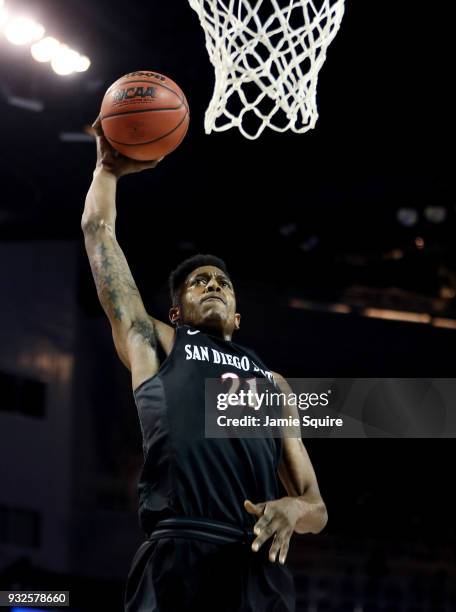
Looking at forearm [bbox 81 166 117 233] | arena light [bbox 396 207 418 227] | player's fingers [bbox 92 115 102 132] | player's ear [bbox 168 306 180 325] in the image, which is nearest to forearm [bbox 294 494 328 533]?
player's ear [bbox 168 306 180 325]

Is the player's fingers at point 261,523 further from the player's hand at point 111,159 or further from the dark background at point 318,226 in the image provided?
the dark background at point 318,226

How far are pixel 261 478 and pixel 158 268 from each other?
519cm

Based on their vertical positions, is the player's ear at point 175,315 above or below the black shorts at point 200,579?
above

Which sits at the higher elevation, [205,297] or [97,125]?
[97,125]

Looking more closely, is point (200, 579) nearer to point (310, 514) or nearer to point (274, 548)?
point (274, 548)

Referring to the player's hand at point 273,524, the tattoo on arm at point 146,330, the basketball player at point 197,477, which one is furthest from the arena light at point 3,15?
the player's hand at point 273,524

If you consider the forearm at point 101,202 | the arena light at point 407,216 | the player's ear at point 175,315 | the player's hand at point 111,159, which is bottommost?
the player's ear at point 175,315

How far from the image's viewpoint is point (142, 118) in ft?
9.61

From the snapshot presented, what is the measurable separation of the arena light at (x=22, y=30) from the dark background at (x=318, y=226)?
7 cm

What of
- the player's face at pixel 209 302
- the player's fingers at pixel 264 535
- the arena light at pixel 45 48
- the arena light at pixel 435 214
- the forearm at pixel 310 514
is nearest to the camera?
the player's fingers at pixel 264 535

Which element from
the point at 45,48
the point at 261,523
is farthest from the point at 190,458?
the point at 45,48

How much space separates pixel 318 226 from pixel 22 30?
280 cm

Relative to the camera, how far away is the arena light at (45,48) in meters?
5.20

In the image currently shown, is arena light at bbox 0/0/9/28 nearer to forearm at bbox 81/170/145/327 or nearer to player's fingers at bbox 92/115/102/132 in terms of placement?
player's fingers at bbox 92/115/102/132
